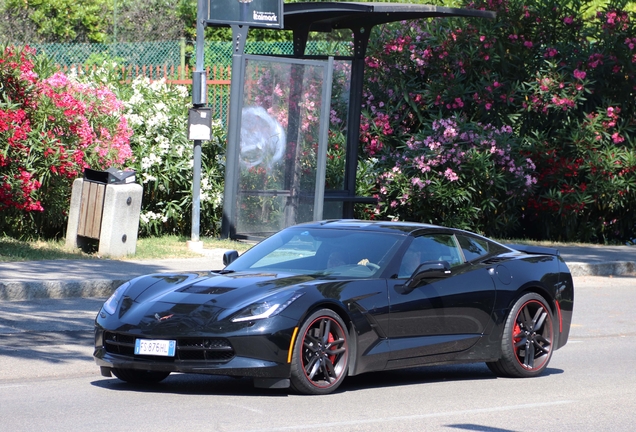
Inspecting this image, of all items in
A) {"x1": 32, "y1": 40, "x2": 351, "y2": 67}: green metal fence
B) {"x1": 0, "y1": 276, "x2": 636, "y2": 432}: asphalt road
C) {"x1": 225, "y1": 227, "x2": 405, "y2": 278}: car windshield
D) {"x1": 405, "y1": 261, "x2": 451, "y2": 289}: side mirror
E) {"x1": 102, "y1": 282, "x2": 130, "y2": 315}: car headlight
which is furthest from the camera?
{"x1": 32, "y1": 40, "x2": 351, "y2": 67}: green metal fence

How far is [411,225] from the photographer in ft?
29.6

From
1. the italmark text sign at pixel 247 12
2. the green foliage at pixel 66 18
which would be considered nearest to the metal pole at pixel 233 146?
the italmark text sign at pixel 247 12

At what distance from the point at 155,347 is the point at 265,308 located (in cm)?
77

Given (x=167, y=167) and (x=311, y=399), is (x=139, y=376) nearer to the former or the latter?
(x=311, y=399)

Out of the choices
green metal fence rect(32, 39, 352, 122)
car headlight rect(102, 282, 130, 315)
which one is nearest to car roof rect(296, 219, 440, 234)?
car headlight rect(102, 282, 130, 315)

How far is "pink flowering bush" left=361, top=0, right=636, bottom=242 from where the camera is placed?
19.9 meters

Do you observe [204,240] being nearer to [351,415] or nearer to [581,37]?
[581,37]

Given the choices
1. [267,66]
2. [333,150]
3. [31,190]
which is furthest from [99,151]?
[333,150]

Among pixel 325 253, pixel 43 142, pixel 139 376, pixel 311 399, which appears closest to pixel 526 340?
pixel 325 253

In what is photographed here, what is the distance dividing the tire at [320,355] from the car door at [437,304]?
462 millimetres

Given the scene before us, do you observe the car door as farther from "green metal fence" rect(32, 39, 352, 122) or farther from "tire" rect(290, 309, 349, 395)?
"green metal fence" rect(32, 39, 352, 122)

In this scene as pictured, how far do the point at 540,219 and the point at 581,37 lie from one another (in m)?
3.54

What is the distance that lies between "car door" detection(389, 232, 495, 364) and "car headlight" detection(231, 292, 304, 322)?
0.92m

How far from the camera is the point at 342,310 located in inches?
303
